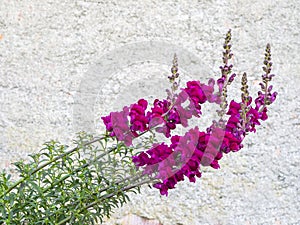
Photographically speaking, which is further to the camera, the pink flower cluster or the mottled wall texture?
the mottled wall texture

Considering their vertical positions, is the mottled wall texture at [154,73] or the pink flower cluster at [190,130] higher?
the mottled wall texture at [154,73]

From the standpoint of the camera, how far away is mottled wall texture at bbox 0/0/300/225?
→ 1.90 meters

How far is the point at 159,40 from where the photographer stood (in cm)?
196

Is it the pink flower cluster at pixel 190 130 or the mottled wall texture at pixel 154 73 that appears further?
the mottled wall texture at pixel 154 73

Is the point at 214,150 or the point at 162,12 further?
the point at 162,12

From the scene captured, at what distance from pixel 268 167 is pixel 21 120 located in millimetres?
896

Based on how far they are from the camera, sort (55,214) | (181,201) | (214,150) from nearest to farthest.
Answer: (214,150)
(55,214)
(181,201)

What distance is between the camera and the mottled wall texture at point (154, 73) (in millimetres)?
1899

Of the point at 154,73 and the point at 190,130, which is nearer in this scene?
the point at 190,130

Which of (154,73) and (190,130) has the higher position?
(154,73)

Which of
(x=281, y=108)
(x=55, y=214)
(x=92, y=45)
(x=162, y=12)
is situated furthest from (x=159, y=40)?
(x=55, y=214)

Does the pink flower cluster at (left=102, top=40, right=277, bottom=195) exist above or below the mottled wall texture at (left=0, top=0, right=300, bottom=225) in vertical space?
below

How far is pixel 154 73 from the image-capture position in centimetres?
192

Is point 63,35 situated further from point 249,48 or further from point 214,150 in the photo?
point 214,150
